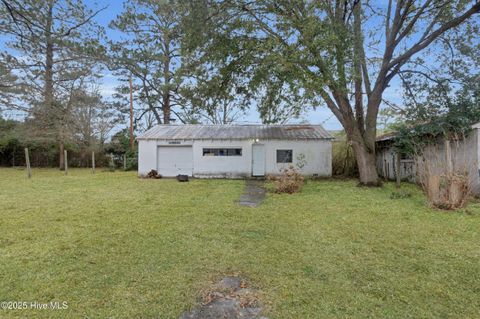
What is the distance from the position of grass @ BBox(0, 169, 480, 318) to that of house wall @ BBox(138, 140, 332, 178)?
750cm

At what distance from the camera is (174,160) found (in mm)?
15688

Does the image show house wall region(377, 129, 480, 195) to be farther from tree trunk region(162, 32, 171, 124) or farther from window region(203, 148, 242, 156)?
tree trunk region(162, 32, 171, 124)

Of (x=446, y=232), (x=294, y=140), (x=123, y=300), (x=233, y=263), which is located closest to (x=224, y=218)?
(x=233, y=263)

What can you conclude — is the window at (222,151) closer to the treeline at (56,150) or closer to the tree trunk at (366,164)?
the tree trunk at (366,164)

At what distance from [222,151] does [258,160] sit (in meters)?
1.94

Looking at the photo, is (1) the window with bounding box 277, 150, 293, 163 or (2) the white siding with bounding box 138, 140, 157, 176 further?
(2) the white siding with bounding box 138, 140, 157, 176

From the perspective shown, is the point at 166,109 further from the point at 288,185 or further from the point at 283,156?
the point at 288,185

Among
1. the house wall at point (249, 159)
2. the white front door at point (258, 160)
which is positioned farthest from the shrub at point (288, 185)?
the white front door at point (258, 160)

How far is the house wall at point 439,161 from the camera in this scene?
25.6ft

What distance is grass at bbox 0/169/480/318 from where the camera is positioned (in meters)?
2.89

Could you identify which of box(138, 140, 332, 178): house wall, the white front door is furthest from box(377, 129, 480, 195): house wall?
the white front door

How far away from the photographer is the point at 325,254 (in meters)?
4.24

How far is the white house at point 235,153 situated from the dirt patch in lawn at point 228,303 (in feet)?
38.8

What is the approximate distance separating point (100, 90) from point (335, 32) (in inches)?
820
